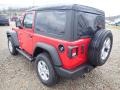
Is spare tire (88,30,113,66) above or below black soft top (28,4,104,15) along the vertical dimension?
below

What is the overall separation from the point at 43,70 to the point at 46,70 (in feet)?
0.44

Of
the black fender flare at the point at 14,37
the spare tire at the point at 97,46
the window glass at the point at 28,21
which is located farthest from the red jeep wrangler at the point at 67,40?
the black fender flare at the point at 14,37

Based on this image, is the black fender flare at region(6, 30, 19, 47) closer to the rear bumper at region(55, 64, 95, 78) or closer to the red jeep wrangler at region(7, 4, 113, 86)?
the red jeep wrangler at region(7, 4, 113, 86)

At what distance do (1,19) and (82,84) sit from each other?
53.1ft

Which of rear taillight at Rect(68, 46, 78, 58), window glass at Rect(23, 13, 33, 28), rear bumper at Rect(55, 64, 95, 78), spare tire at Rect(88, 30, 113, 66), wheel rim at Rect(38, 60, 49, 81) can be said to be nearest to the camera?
rear taillight at Rect(68, 46, 78, 58)

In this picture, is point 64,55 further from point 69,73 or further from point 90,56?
point 90,56

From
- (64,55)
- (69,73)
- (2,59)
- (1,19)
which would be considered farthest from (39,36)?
(1,19)

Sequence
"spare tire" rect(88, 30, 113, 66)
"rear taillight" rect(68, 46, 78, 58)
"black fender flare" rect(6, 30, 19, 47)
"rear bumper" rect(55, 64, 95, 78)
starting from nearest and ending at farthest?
"rear taillight" rect(68, 46, 78, 58), "rear bumper" rect(55, 64, 95, 78), "spare tire" rect(88, 30, 113, 66), "black fender flare" rect(6, 30, 19, 47)

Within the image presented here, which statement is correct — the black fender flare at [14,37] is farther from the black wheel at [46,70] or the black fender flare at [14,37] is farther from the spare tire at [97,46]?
the spare tire at [97,46]

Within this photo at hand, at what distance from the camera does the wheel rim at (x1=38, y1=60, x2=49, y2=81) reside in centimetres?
366

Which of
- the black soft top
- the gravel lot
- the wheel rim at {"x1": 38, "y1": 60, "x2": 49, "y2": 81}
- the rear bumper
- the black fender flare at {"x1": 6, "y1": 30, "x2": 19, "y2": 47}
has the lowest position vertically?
the gravel lot

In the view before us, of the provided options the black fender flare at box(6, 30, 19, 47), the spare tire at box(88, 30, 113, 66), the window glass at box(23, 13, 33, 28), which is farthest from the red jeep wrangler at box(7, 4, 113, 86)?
the black fender flare at box(6, 30, 19, 47)

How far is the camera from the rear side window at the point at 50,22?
314 centimetres

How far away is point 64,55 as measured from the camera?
3.02 meters
